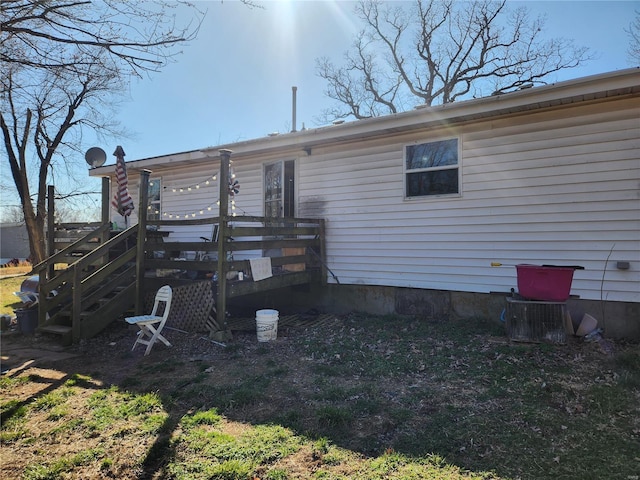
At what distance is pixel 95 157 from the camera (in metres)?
10.6

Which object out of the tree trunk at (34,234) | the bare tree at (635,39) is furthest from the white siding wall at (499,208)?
the tree trunk at (34,234)

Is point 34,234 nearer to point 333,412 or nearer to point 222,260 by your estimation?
point 222,260

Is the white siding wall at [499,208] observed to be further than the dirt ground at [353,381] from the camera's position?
Yes

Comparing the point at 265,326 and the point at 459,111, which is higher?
the point at 459,111

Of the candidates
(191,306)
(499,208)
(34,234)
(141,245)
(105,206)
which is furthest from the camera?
(34,234)

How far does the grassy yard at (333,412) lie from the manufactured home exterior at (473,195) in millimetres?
1129

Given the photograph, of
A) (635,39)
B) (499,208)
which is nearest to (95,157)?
(499,208)

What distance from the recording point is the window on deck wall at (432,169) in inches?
255

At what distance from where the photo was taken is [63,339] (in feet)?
19.1

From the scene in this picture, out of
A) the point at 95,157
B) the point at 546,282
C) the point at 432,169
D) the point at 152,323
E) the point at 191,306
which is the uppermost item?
the point at 95,157

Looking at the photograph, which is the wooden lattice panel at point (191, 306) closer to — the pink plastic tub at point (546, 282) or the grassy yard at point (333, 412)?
the grassy yard at point (333, 412)

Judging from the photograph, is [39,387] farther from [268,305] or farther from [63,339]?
[268,305]

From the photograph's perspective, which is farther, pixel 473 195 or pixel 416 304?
pixel 416 304

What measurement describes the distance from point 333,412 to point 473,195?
14.4 ft
